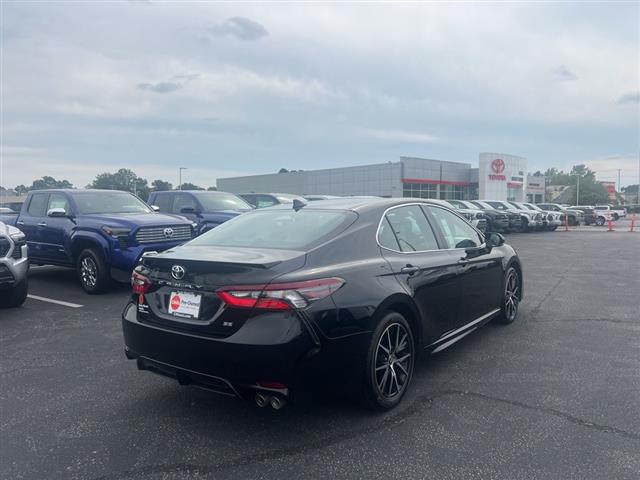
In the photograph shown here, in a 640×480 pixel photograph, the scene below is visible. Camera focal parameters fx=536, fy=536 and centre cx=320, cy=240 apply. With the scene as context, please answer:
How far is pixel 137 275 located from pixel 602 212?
39.2 meters

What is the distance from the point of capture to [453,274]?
15.6 feet

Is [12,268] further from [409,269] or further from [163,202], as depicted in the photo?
[163,202]

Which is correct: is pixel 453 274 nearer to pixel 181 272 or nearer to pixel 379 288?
pixel 379 288

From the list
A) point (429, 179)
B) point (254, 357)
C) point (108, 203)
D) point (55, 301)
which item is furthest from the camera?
point (429, 179)

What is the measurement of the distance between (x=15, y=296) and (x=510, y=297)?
6.52 metres

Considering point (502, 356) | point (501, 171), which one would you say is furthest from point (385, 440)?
point (501, 171)

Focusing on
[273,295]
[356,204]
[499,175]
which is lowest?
[273,295]

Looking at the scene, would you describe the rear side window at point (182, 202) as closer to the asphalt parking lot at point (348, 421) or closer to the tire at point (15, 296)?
the tire at point (15, 296)

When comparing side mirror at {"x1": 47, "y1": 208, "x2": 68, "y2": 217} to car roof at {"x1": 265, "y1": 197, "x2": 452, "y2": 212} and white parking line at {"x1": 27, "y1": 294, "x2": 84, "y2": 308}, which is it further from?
car roof at {"x1": 265, "y1": 197, "x2": 452, "y2": 212}

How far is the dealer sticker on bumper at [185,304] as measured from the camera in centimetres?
348

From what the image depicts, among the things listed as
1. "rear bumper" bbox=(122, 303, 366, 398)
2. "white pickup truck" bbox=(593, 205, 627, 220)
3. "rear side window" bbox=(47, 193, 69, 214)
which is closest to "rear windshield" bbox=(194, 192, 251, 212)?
"rear side window" bbox=(47, 193, 69, 214)

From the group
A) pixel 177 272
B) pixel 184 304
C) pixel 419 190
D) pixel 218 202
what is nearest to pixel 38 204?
pixel 218 202

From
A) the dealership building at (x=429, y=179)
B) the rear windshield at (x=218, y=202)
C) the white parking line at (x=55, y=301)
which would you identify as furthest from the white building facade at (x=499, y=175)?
the white parking line at (x=55, y=301)

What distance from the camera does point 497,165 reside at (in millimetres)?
60906
